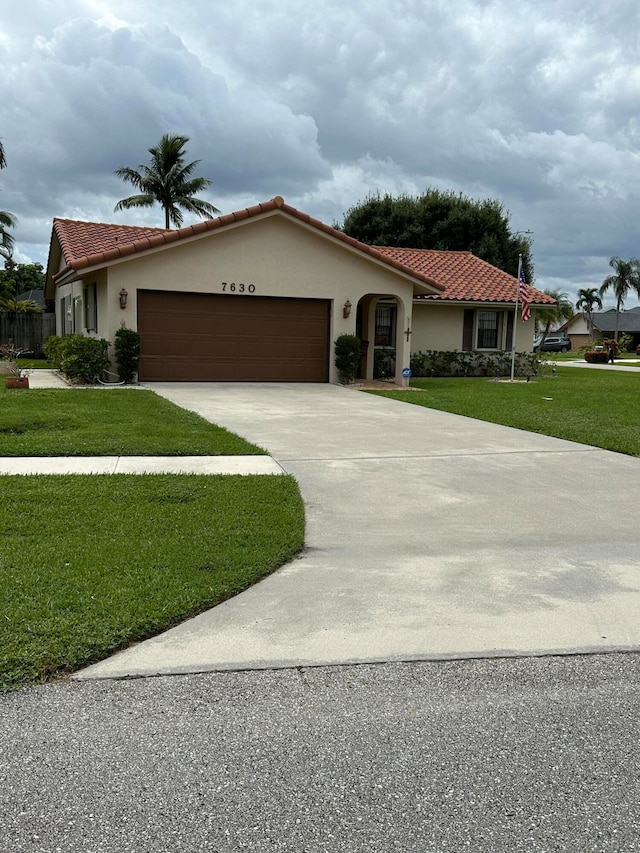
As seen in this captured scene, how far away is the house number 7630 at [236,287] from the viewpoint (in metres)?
19.6

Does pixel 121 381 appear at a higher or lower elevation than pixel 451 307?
lower

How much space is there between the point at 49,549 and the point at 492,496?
431cm

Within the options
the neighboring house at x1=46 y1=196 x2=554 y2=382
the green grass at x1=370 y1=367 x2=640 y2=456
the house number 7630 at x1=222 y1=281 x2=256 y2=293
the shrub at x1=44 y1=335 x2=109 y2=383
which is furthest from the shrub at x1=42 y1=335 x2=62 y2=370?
the green grass at x1=370 y1=367 x2=640 y2=456

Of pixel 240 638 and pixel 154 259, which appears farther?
pixel 154 259

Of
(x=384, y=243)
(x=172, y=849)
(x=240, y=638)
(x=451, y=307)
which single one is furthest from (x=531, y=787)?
(x=384, y=243)

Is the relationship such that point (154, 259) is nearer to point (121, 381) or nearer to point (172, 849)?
point (121, 381)

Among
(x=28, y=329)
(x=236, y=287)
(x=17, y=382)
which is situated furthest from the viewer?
(x=28, y=329)

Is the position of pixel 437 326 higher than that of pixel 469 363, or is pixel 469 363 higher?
pixel 437 326

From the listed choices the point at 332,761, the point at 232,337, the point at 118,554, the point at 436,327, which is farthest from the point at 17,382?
the point at 436,327

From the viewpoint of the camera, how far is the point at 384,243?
1747 inches

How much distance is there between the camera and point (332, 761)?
115 inches

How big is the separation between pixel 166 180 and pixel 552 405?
33083mm

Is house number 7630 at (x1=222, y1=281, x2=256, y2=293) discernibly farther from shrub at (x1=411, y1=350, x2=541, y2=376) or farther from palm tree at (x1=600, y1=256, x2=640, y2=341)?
palm tree at (x1=600, y1=256, x2=640, y2=341)

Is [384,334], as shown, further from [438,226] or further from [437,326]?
[438,226]
